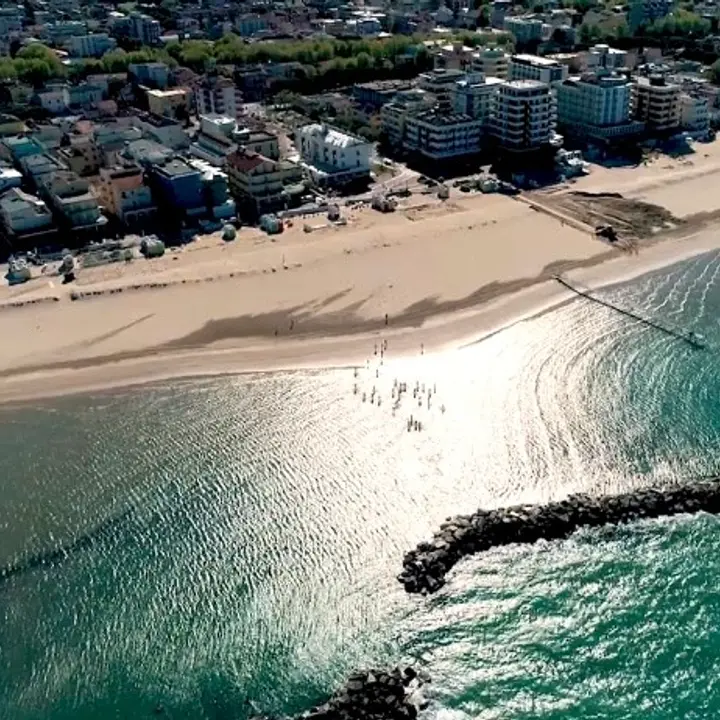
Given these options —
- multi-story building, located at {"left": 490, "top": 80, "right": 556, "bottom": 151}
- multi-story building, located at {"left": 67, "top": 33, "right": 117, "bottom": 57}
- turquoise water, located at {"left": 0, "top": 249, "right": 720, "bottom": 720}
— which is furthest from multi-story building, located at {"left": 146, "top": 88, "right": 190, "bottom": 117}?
turquoise water, located at {"left": 0, "top": 249, "right": 720, "bottom": 720}

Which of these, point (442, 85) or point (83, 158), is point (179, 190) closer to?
point (83, 158)

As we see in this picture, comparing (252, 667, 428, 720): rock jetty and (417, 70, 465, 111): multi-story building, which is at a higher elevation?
(417, 70, 465, 111): multi-story building

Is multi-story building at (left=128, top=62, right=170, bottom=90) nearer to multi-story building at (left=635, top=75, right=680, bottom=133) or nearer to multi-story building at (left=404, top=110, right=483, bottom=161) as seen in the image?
multi-story building at (left=404, top=110, right=483, bottom=161)

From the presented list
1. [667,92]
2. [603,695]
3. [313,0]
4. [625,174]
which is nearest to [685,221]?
[625,174]

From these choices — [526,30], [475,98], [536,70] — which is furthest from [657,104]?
[526,30]

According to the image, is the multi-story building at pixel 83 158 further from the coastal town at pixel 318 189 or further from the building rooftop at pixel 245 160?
the building rooftop at pixel 245 160

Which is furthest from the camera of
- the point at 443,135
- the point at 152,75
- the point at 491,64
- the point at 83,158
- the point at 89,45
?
the point at 89,45
